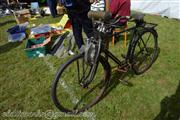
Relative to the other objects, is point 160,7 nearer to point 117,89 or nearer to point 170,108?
point 117,89

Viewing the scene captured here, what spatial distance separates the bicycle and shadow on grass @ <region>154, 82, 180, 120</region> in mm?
976

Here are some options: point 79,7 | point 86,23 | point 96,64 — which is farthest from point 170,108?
point 79,7

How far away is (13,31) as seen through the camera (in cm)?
785

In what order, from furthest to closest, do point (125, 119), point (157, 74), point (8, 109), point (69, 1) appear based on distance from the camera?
point (157, 74) < point (69, 1) < point (8, 109) < point (125, 119)

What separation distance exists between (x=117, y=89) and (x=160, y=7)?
5.58 meters

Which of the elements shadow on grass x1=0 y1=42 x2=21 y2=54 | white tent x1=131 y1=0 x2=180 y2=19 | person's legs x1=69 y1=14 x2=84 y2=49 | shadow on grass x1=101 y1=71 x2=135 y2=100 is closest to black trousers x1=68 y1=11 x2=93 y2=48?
person's legs x1=69 y1=14 x2=84 y2=49

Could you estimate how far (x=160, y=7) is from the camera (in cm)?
909

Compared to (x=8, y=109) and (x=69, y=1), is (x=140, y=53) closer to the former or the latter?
(x=69, y=1)

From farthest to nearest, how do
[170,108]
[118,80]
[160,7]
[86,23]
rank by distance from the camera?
[160,7] → [86,23] → [118,80] → [170,108]

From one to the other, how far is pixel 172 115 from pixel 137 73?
53.2 inches

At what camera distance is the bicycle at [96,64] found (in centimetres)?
374

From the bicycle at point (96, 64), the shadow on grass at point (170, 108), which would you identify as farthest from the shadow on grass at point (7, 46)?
the shadow on grass at point (170, 108)

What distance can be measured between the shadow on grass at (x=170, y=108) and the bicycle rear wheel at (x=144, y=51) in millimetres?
977

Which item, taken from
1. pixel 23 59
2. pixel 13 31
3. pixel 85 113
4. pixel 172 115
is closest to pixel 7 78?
pixel 23 59
